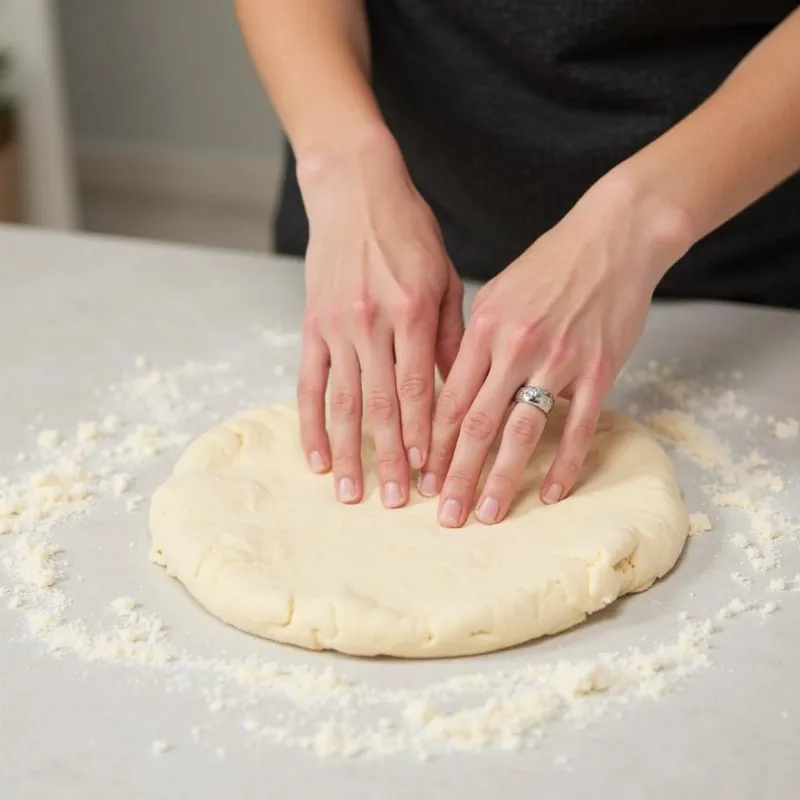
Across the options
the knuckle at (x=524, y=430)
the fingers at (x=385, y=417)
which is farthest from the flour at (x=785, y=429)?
the fingers at (x=385, y=417)

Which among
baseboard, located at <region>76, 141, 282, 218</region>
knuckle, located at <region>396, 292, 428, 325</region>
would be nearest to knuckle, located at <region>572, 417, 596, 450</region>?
knuckle, located at <region>396, 292, 428, 325</region>

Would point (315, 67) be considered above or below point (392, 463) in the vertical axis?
above

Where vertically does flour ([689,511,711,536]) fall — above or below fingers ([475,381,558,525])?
below

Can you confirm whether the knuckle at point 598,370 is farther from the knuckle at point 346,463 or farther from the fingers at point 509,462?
the knuckle at point 346,463

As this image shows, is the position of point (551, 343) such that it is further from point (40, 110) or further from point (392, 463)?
point (40, 110)

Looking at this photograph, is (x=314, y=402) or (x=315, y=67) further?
(x=315, y=67)

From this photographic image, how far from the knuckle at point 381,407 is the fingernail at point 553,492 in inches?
7.2

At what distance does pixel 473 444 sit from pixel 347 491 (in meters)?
0.15

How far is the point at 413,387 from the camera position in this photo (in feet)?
4.02

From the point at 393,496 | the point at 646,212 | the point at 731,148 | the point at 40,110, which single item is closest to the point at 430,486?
the point at 393,496

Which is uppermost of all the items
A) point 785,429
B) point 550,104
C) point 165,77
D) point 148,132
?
point 550,104

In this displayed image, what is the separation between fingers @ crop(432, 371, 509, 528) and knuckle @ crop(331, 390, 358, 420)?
130 millimetres

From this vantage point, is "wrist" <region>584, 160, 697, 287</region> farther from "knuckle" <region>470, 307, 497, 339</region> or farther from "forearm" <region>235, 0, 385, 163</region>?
"forearm" <region>235, 0, 385, 163</region>

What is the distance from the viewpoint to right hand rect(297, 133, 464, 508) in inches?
48.3
